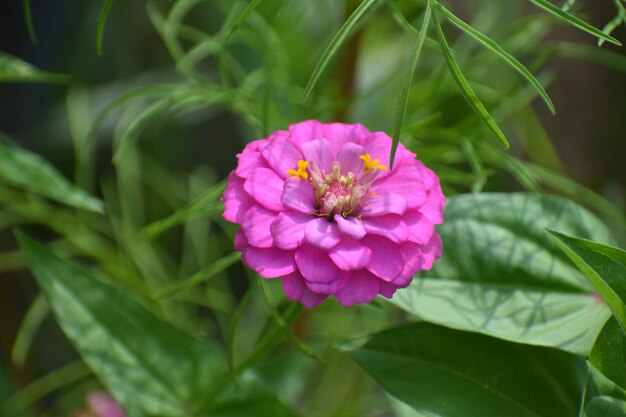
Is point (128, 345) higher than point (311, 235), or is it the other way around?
point (311, 235)

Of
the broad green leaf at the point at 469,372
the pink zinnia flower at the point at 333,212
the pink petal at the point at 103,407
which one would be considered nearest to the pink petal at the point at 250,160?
the pink zinnia flower at the point at 333,212

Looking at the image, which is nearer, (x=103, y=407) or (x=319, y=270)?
(x=319, y=270)

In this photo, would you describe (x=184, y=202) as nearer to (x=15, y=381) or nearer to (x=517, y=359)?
(x=15, y=381)

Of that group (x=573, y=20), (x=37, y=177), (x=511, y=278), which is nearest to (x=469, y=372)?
(x=511, y=278)

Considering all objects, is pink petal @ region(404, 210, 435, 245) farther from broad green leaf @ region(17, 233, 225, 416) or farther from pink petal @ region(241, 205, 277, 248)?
broad green leaf @ region(17, 233, 225, 416)

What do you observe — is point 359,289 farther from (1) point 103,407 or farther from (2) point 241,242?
(1) point 103,407

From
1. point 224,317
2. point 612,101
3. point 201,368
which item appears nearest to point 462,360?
point 201,368
